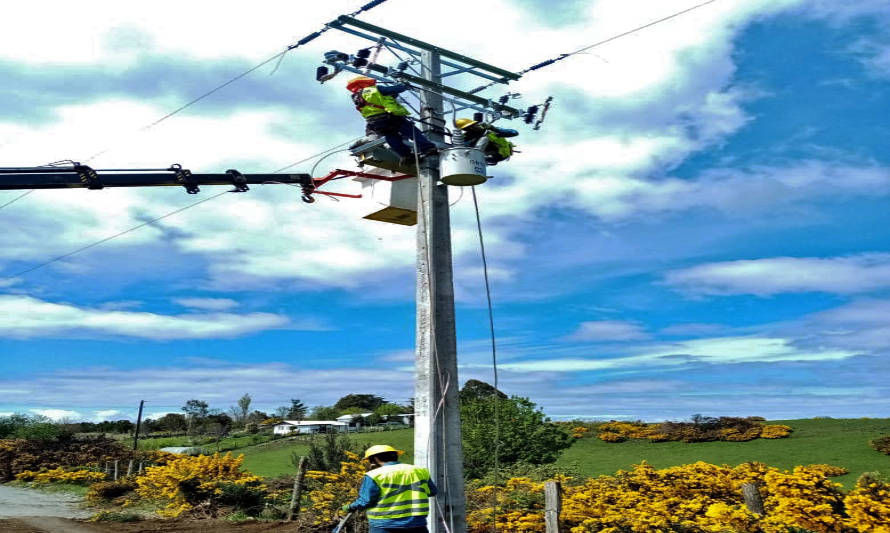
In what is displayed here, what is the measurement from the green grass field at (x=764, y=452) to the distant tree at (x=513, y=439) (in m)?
1.17

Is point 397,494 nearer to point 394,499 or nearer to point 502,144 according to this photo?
point 394,499

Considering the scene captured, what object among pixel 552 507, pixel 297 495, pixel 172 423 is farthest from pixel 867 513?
pixel 172 423

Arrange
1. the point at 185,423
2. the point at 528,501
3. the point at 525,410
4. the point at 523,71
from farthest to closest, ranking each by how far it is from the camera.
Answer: the point at 185,423, the point at 525,410, the point at 528,501, the point at 523,71

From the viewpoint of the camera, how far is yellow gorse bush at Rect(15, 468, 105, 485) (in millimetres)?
30734

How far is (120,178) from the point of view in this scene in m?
11.5

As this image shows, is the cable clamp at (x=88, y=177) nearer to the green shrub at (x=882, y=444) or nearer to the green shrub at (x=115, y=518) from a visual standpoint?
the green shrub at (x=115, y=518)

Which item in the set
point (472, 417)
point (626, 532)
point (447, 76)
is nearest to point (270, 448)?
point (472, 417)

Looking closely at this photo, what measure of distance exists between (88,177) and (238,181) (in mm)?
2390

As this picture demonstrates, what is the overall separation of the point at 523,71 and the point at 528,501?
899cm

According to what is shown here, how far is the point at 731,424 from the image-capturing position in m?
34.5

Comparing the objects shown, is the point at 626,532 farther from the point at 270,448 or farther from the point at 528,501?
the point at 270,448

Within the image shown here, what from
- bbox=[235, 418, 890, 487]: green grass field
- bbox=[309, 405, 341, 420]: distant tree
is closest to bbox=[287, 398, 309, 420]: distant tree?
bbox=[309, 405, 341, 420]: distant tree

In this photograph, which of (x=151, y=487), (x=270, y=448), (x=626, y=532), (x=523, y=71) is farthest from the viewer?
(x=270, y=448)

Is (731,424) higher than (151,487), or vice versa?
(731,424)
